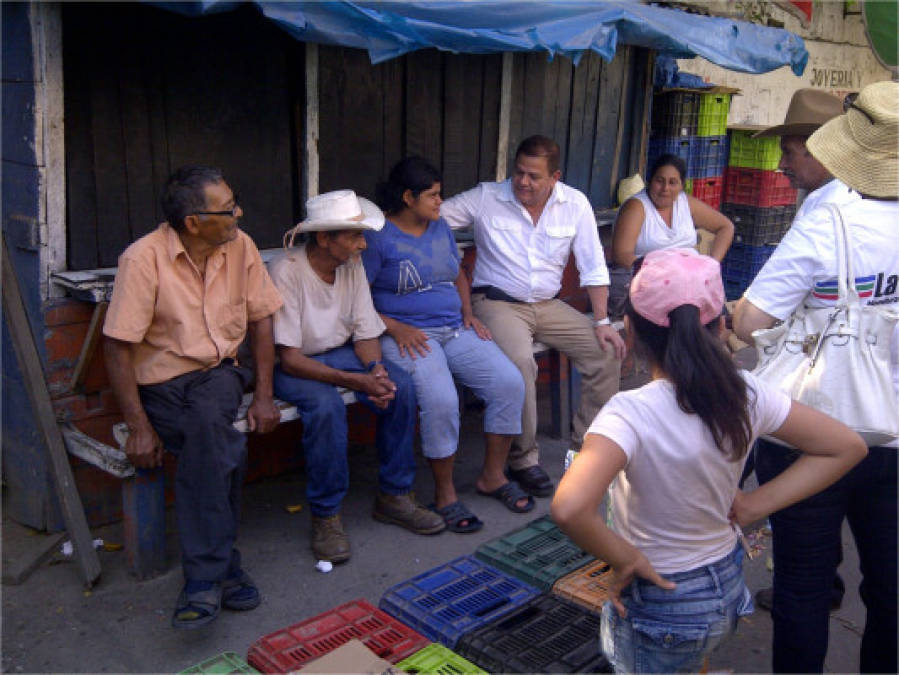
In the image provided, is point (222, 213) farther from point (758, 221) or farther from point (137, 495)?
point (758, 221)

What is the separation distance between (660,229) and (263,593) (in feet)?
10.4

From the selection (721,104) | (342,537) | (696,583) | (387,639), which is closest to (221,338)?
(342,537)

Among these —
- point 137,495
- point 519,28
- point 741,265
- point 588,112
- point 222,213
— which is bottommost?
point 137,495

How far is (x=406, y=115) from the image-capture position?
4.78 meters

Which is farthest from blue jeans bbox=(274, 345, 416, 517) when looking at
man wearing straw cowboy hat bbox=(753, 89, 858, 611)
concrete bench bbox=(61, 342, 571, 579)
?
→ man wearing straw cowboy hat bbox=(753, 89, 858, 611)

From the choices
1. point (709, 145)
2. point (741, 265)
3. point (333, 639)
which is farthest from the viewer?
point (741, 265)

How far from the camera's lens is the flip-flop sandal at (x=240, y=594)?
3.29 meters

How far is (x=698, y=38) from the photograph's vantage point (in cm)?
512

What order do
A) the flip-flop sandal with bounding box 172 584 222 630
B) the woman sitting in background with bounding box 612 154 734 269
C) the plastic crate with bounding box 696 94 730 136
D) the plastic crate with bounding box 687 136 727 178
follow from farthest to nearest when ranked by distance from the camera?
the plastic crate with bounding box 687 136 727 178 → the plastic crate with bounding box 696 94 730 136 → the woman sitting in background with bounding box 612 154 734 269 → the flip-flop sandal with bounding box 172 584 222 630

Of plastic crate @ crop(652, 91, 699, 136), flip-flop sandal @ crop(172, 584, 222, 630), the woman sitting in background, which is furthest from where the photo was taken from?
plastic crate @ crop(652, 91, 699, 136)

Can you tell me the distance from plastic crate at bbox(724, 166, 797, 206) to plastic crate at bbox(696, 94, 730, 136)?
27.2 inches

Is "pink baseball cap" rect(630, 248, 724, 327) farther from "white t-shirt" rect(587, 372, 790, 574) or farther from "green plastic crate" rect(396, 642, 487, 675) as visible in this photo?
"green plastic crate" rect(396, 642, 487, 675)

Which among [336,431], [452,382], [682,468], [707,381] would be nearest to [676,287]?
[707,381]

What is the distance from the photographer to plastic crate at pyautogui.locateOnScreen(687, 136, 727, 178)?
7.12m
